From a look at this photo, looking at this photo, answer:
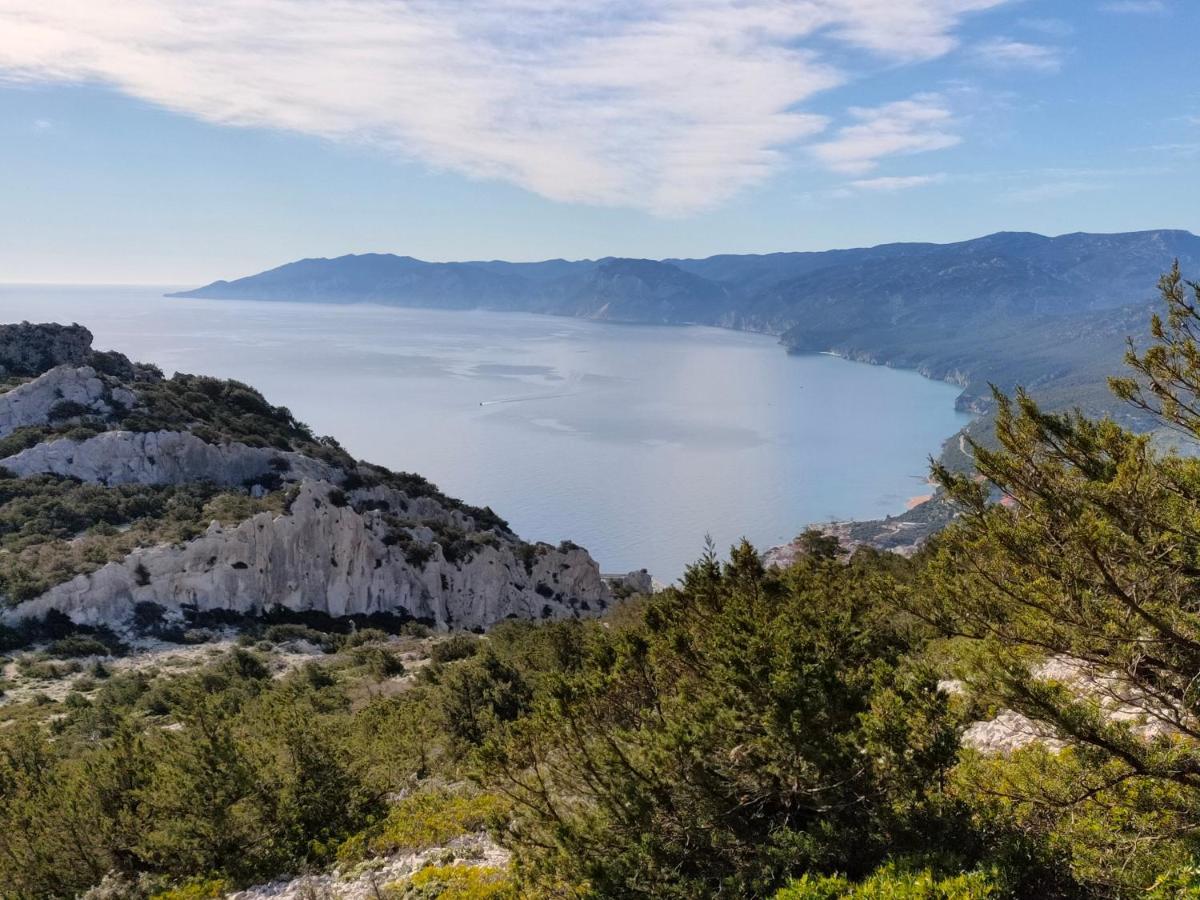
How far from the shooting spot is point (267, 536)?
3294 centimetres

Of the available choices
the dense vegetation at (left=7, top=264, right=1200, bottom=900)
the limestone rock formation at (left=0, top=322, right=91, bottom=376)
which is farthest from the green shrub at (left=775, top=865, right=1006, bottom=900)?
the limestone rock formation at (left=0, top=322, right=91, bottom=376)

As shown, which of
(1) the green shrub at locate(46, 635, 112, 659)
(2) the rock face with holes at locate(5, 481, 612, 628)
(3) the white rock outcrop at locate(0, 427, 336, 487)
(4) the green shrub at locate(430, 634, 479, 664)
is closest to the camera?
(4) the green shrub at locate(430, 634, 479, 664)

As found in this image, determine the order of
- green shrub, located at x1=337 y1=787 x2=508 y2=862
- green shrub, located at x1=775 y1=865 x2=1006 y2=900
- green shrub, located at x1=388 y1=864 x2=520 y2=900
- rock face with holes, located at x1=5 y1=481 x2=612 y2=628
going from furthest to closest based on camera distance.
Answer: rock face with holes, located at x1=5 y1=481 x2=612 y2=628
green shrub, located at x1=337 y1=787 x2=508 y2=862
green shrub, located at x1=388 y1=864 x2=520 y2=900
green shrub, located at x1=775 y1=865 x2=1006 y2=900

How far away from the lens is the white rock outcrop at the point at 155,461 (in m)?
37.3

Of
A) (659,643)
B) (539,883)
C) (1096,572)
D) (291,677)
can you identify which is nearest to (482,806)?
(539,883)

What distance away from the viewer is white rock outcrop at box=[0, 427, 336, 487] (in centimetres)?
3734

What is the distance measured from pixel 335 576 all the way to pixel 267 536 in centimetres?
366

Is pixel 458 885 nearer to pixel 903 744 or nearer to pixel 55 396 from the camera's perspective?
pixel 903 744

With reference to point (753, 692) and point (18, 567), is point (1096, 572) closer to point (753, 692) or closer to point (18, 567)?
point (753, 692)

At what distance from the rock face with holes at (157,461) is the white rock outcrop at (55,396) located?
4.81m

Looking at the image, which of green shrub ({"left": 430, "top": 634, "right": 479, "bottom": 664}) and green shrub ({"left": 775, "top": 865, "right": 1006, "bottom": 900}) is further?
green shrub ({"left": 430, "top": 634, "right": 479, "bottom": 664})

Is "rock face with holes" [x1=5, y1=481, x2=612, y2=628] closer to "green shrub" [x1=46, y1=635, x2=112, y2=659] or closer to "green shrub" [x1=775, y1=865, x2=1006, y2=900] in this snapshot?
"green shrub" [x1=46, y1=635, x2=112, y2=659]

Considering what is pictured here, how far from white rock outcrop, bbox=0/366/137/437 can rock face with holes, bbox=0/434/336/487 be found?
4.81 metres

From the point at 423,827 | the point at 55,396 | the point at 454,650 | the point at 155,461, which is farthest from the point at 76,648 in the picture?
the point at 55,396
